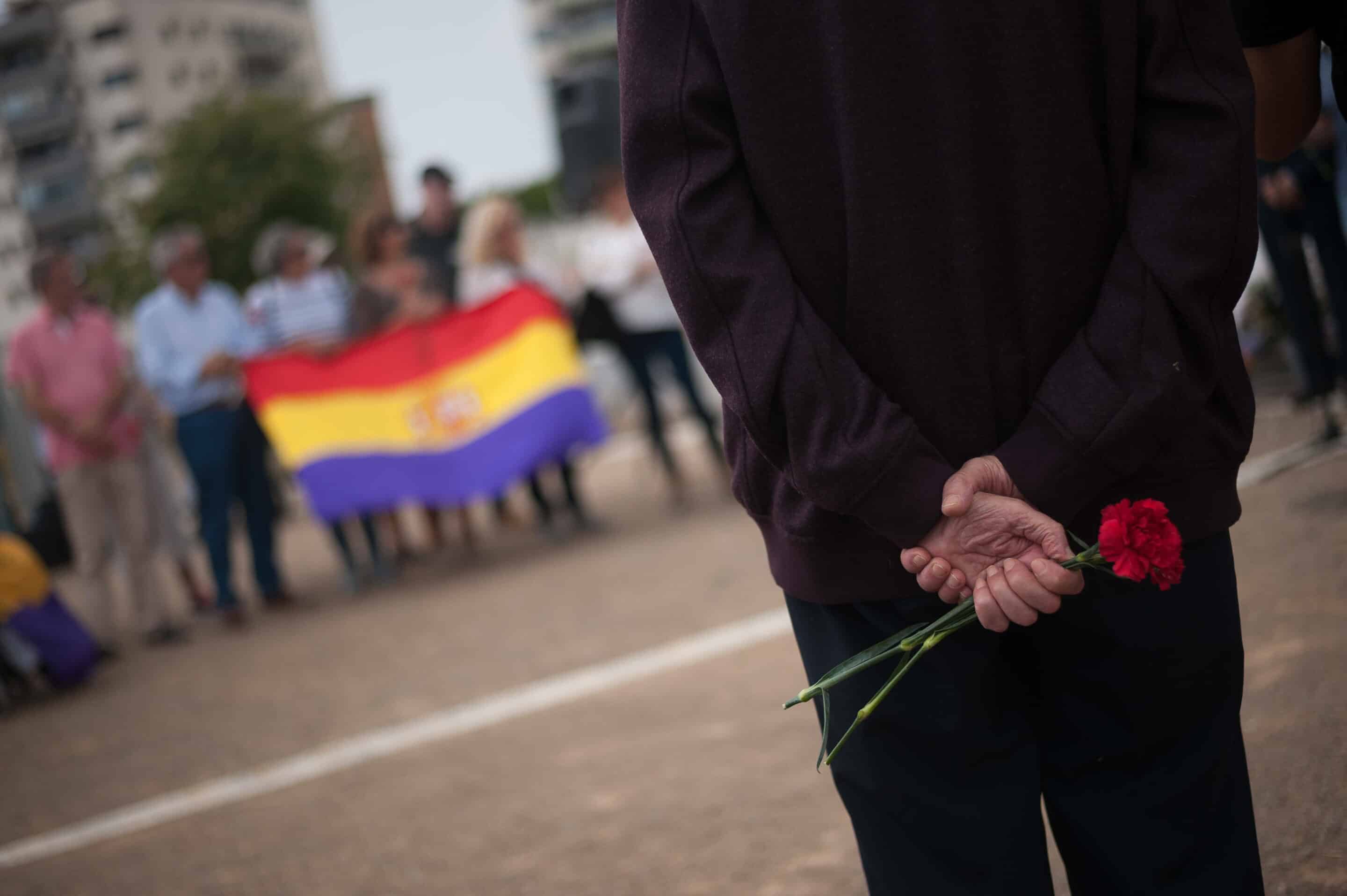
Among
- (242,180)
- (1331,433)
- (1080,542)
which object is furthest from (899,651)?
(242,180)

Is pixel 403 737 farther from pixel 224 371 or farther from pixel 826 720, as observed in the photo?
pixel 224 371

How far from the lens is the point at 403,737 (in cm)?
507

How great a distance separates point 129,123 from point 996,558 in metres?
109

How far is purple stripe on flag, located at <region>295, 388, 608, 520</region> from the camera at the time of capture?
8.25 metres

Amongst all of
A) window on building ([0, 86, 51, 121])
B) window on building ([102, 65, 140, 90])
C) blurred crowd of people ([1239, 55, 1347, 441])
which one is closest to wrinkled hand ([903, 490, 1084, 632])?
blurred crowd of people ([1239, 55, 1347, 441])

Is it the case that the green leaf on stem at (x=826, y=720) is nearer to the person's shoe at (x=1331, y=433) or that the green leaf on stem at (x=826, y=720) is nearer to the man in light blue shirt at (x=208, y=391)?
the person's shoe at (x=1331, y=433)

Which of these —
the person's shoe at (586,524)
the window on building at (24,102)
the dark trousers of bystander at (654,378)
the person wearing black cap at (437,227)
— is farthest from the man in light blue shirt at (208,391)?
the window on building at (24,102)

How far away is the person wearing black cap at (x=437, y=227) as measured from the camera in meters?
9.70

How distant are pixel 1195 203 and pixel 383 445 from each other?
711cm

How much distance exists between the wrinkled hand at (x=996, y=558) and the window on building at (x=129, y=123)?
350 ft

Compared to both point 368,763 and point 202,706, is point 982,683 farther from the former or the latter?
point 202,706

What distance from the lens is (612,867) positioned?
11.4ft

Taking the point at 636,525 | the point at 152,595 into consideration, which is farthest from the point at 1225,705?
the point at 152,595

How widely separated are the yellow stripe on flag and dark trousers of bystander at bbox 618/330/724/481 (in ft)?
1.88
